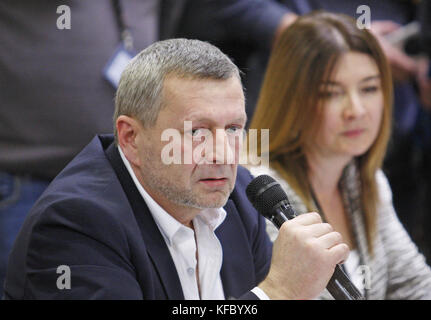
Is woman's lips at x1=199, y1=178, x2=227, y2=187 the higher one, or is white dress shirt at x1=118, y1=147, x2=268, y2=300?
woman's lips at x1=199, y1=178, x2=227, y2=187

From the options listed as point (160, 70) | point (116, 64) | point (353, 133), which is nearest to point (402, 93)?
point (353, 133)

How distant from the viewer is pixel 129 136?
3.32 ft

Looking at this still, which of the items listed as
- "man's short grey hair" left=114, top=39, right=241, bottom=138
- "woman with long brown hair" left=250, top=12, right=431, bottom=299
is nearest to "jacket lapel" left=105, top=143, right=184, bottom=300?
"man's short grey hair" left=114, top=39, right=241, bottom=138

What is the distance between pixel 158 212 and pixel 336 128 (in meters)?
0.52

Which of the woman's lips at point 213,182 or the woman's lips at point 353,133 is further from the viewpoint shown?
the woman's lips at point 353,133

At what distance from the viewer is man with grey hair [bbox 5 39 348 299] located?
95 centimetres

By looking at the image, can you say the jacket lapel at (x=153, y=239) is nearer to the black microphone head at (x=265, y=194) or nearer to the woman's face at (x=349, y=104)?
the black microphone head at (x=265, y=194)

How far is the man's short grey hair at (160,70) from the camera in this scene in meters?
0.96

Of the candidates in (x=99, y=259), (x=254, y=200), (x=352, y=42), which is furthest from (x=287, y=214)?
A: (x=352, y=42)

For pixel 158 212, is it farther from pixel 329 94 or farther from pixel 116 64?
pixel 329 94

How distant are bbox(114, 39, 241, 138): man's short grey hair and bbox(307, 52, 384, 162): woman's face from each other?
457mm

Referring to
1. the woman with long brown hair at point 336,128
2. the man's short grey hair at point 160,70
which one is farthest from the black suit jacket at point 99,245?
the woman with long brown hair at point 336,128

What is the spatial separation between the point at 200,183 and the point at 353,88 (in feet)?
1.75

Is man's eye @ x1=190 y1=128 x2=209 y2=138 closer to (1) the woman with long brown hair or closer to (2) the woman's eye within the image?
(1) the woman with long brown hair
